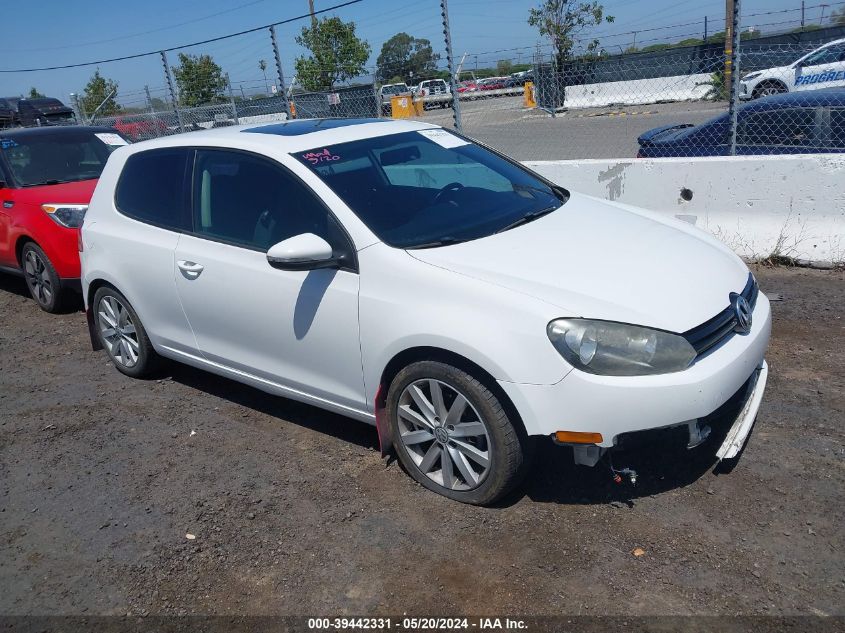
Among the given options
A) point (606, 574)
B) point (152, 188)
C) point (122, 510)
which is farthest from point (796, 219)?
point (122, 510)

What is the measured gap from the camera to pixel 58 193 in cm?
700

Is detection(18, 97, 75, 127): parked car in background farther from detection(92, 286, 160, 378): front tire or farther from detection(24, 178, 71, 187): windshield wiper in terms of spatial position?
detection(92, 286, 160, 378): front tire

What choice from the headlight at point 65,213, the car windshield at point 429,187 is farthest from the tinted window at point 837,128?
the headlight at point 65,213

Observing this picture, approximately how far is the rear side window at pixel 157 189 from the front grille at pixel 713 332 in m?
2.87

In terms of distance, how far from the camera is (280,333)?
383cm

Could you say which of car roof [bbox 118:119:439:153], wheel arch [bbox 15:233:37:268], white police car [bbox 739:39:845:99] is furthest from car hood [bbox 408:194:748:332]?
white police car [bbox 739:39:845:99]

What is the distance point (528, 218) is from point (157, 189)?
234 centimetres

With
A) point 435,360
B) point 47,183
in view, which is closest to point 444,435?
point 435,360

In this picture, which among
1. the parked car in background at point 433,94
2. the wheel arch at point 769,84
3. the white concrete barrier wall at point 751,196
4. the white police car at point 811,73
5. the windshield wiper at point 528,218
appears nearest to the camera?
the windshield wiper at point 528,218

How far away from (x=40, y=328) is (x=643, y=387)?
19.5 ft

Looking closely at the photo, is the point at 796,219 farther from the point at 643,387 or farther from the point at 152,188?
the point at 152,188

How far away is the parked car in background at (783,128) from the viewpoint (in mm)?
6512

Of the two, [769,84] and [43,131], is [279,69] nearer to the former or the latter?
[43,131]

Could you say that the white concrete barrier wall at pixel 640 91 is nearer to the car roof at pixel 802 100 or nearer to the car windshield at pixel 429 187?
the car roof at pixel 802 100
